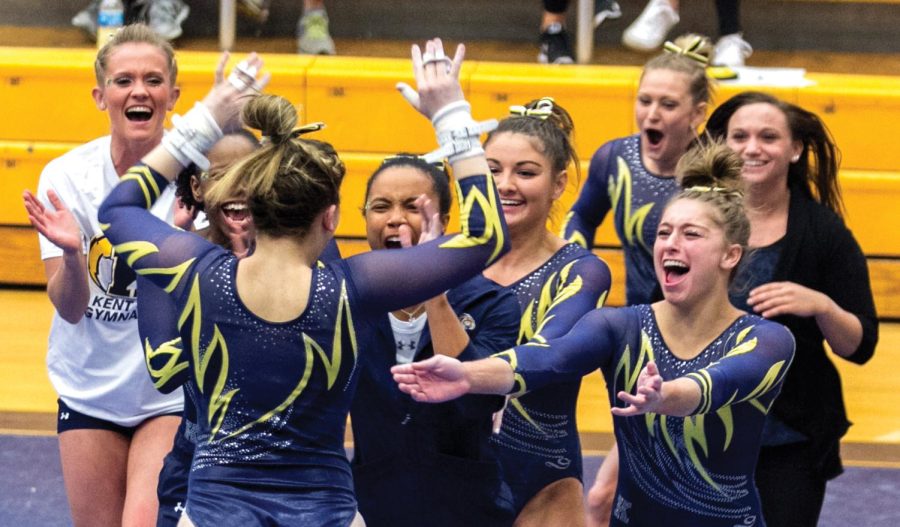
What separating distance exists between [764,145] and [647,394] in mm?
1297

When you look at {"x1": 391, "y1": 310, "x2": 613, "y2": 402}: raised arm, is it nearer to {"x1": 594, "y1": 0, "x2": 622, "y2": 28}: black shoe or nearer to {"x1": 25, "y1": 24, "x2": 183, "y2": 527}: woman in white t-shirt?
{"x1": 25, "y1": 24, "x2": 183, "y2": 527}: woman in white t-shirt

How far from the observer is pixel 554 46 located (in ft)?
23.9

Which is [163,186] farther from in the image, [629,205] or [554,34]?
[554,34]

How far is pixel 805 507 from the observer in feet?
11.7

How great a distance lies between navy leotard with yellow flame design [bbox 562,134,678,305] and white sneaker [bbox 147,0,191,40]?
135 inches

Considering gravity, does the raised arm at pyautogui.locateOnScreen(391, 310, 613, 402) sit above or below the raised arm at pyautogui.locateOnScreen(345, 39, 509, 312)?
below

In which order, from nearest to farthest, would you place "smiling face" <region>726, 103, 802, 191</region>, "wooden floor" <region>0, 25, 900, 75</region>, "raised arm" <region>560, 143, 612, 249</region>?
"smiling face" <region>726, 103, 802, 191</region>
"raised arm" <region>560, 143, 612, 249</region>
"wooden floor" <region>0, 25, 900, 75</region>

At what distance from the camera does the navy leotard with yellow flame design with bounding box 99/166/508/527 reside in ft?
8.43

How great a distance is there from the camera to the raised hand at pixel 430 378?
8.57 ft

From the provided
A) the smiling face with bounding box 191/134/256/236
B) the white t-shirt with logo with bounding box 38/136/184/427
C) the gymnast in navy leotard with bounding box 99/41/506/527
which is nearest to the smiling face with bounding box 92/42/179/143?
the white t-shirt with logo with bounding box 38/136/184/427

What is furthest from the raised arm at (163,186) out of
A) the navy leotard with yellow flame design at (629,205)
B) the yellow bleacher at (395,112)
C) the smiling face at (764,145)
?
the yellow bleacher at (395,112)

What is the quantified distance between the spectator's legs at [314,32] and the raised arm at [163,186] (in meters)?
4.58

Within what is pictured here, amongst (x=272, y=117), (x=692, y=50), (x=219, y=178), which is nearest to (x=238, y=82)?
(x=272, y=117)

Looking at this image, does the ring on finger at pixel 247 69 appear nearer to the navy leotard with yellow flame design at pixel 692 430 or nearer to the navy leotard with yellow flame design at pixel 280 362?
the navy leotard with yellow flame design at pixel 280 362
